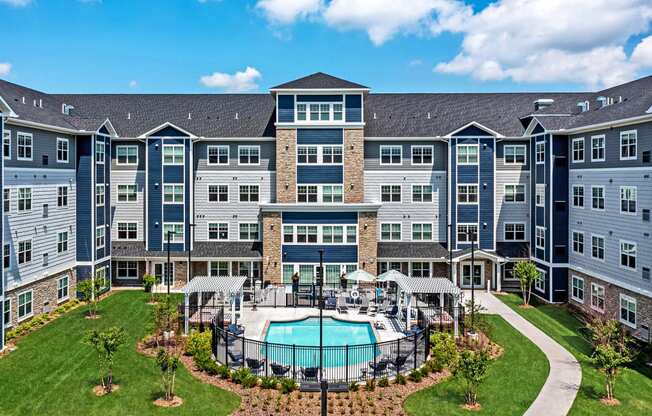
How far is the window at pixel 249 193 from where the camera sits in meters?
36.1

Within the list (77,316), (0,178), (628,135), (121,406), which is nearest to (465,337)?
(628,135)

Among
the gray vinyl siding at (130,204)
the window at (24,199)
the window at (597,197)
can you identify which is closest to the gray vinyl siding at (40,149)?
the window at (24,199)

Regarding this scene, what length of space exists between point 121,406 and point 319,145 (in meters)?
21.3

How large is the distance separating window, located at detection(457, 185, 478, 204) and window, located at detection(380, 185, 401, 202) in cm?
410

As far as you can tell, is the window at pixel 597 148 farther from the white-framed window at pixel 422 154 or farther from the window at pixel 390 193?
the window at pixel 390 193

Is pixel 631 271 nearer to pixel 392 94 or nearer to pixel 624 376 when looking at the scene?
pixel 624 376

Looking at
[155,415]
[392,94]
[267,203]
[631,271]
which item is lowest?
[155,415]

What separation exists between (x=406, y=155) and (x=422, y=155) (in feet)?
3.68

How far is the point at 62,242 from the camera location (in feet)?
97.2

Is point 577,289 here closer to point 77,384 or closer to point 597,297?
point 597,297

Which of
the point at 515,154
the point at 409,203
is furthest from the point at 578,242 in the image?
the point at 409,203

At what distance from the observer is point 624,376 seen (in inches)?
768

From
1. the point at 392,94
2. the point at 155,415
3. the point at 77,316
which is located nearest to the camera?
the point at 155,415

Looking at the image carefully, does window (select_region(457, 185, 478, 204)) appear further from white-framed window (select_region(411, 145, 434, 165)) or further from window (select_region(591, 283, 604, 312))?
window (select_region(591, 283, 604, 312))
